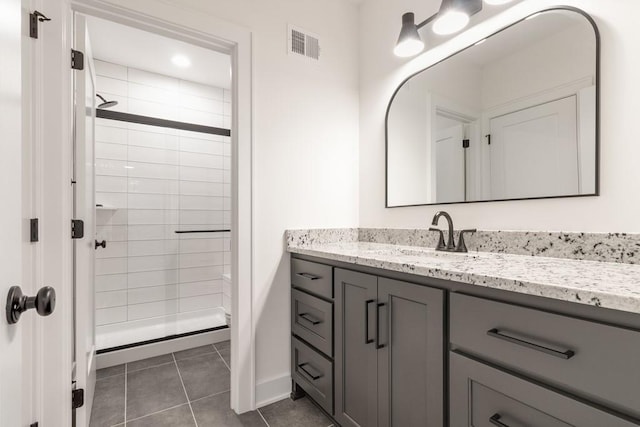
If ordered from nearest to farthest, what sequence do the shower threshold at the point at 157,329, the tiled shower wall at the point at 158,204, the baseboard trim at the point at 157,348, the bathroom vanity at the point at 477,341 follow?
1. the bathroom vanity at the point at 477,341
2. the baseboard trim at the point at 157,348
3. the shower threshold at the point at 157,329
4. the tiled shower wall at the point at 158,204

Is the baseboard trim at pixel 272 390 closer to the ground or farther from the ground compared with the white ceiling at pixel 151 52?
closer to the ground

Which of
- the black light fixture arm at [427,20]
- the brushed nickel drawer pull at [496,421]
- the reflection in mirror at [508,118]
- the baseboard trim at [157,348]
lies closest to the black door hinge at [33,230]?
the baseboard trim at [157,348]

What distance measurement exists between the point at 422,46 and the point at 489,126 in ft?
2.12

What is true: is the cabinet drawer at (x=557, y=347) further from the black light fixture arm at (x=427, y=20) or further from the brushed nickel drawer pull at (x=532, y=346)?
the black light fixture arm at (x=427, y=20)

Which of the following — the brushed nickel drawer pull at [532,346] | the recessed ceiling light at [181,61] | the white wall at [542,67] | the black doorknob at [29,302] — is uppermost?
the recessed ceiling light at [181,61]

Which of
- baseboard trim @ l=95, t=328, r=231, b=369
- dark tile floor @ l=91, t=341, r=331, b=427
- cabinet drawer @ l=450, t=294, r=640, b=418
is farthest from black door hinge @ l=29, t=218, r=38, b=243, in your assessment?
cabinet drawer @ l=450, t=294, r=640, b=418

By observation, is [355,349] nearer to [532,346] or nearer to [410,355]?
[410,355]

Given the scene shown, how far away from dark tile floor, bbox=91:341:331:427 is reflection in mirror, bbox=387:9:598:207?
56.2 inches

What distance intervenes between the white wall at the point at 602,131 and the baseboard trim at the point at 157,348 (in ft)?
5.87

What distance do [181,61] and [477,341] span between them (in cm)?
308

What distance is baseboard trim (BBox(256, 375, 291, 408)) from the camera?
1.81m

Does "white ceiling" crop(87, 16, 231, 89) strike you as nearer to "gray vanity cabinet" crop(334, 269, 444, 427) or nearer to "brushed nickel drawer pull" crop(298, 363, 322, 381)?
"gray vanity cabinet" crop(334, 269, 444, 427)

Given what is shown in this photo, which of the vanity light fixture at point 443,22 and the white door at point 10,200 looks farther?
the vanity light fixture at point 443,22

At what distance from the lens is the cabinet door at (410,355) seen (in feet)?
3.38
